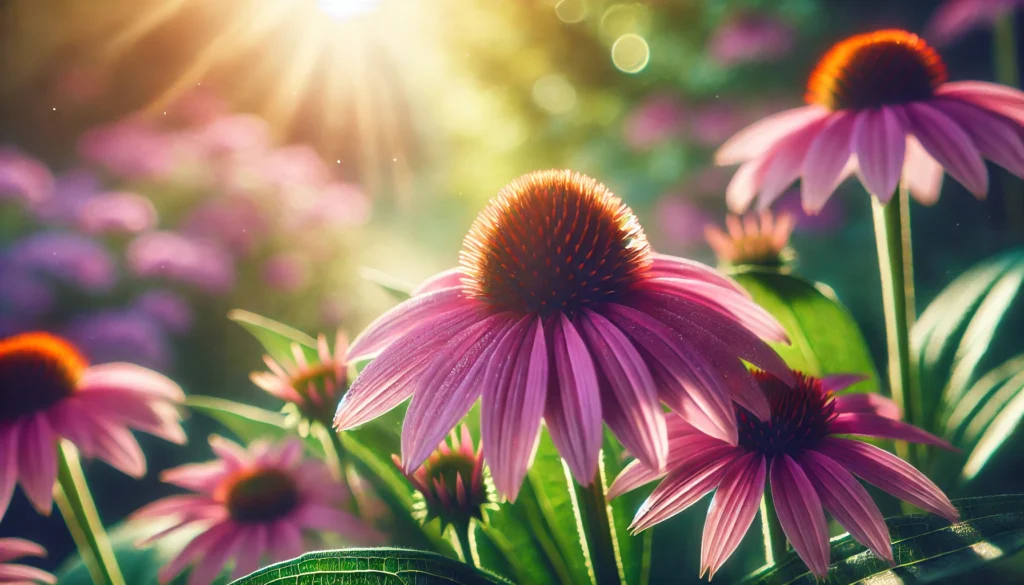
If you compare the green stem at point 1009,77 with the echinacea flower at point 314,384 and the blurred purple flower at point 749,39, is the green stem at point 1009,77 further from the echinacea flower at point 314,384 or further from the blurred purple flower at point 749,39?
the echinacea flower at point 314,384

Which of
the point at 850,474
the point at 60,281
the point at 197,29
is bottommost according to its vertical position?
the point at 850,474

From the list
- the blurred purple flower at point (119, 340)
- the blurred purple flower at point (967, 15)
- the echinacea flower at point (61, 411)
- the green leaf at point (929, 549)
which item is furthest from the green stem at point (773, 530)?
the blurred purple flower at point (119, 340)

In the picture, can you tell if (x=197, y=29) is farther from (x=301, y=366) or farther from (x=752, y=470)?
(x=752, y=470)

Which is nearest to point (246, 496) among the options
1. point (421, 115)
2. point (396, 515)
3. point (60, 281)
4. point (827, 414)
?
point (396, 515)

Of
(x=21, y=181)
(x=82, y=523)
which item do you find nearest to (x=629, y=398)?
(x=82, y=523)

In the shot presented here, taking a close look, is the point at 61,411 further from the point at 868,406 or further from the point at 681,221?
the point at 681,221

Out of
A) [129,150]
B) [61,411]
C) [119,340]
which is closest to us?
[61,411]

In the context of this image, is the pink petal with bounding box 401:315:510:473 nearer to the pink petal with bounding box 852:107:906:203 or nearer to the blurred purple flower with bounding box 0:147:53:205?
the pink petal with bounding box 852:107:906:203
